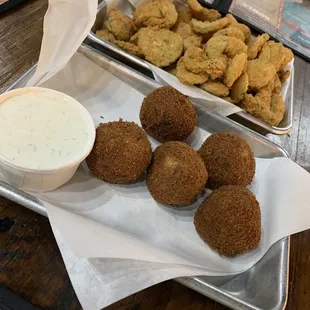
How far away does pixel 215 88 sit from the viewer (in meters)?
1.74

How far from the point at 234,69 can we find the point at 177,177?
59cm

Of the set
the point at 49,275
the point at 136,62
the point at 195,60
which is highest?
the point at 195,60

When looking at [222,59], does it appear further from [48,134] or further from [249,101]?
[48,134]

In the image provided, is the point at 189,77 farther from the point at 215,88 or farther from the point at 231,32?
the point at 231,32

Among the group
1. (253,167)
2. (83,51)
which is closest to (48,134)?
(83,51)

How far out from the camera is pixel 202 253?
1352mm

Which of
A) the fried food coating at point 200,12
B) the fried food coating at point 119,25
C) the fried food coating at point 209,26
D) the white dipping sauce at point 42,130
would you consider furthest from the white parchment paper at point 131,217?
the fried food coating at point 200,12

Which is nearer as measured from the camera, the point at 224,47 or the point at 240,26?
the point at 224,47

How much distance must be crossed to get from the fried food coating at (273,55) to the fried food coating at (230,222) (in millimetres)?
798

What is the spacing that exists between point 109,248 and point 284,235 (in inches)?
21.8

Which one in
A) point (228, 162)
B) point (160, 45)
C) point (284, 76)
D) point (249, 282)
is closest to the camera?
point (249, 282)

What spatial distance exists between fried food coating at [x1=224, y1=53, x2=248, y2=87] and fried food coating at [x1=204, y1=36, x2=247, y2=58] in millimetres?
44

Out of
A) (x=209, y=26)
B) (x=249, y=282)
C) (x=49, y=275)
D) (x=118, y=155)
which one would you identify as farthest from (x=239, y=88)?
(x=49, y=275)

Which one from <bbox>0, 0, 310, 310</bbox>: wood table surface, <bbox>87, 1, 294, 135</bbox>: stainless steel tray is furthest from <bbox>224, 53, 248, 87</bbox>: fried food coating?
<bbox>0, 0, 310, 310</bbox>: wood table surface
